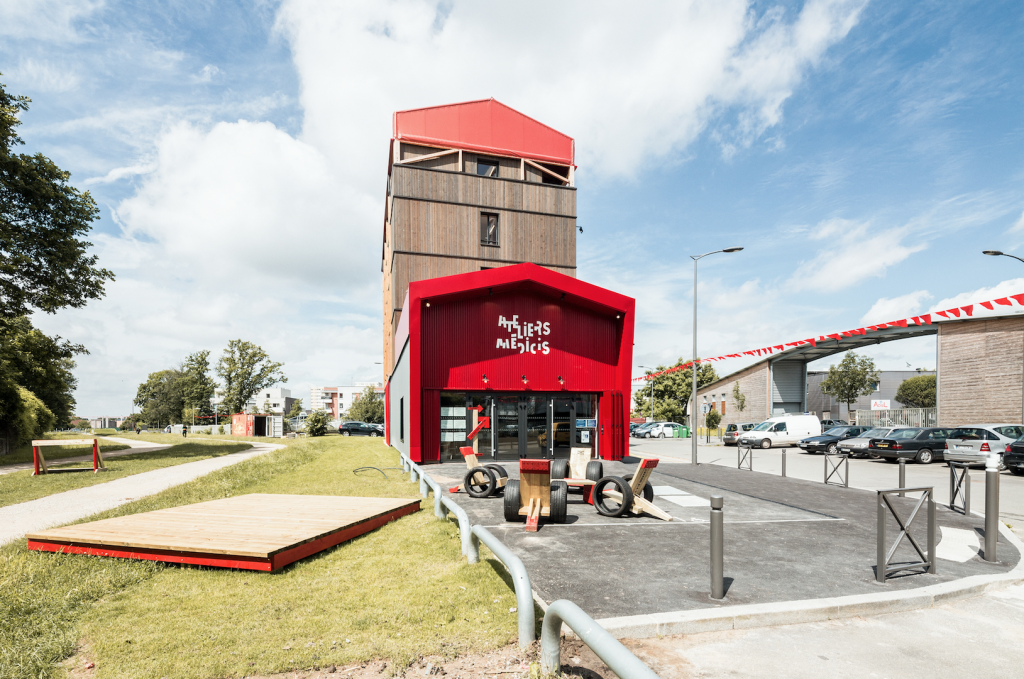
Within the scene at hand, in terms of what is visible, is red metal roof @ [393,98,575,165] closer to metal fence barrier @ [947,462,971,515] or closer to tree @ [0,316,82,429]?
tree @ [0,316,82,429]

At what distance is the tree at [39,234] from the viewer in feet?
65.8

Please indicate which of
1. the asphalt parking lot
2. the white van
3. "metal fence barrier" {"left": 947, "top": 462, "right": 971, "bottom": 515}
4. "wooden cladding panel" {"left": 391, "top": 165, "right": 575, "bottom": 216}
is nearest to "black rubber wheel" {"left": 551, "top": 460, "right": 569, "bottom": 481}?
the asphalt parking lot

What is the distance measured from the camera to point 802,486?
13.8 meters

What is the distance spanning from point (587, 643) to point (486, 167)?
31.4 metres

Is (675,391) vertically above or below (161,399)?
above

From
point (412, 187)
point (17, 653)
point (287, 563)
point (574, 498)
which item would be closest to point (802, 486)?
point (574, 498)

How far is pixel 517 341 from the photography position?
766 inches

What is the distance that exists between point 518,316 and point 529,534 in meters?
12.3

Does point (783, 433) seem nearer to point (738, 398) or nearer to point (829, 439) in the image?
point (829, 439)

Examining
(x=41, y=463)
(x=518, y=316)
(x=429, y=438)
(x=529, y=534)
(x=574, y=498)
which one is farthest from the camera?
(x=518, y=316)

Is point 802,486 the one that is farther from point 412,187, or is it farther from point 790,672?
point 412,187

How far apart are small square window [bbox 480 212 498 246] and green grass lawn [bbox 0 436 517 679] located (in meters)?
25.0

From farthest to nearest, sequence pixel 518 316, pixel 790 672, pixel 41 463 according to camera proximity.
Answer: pixel 518 316 → pixel 41 463 → pixel 790 672

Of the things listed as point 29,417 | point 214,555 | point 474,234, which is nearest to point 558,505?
point 214,555
